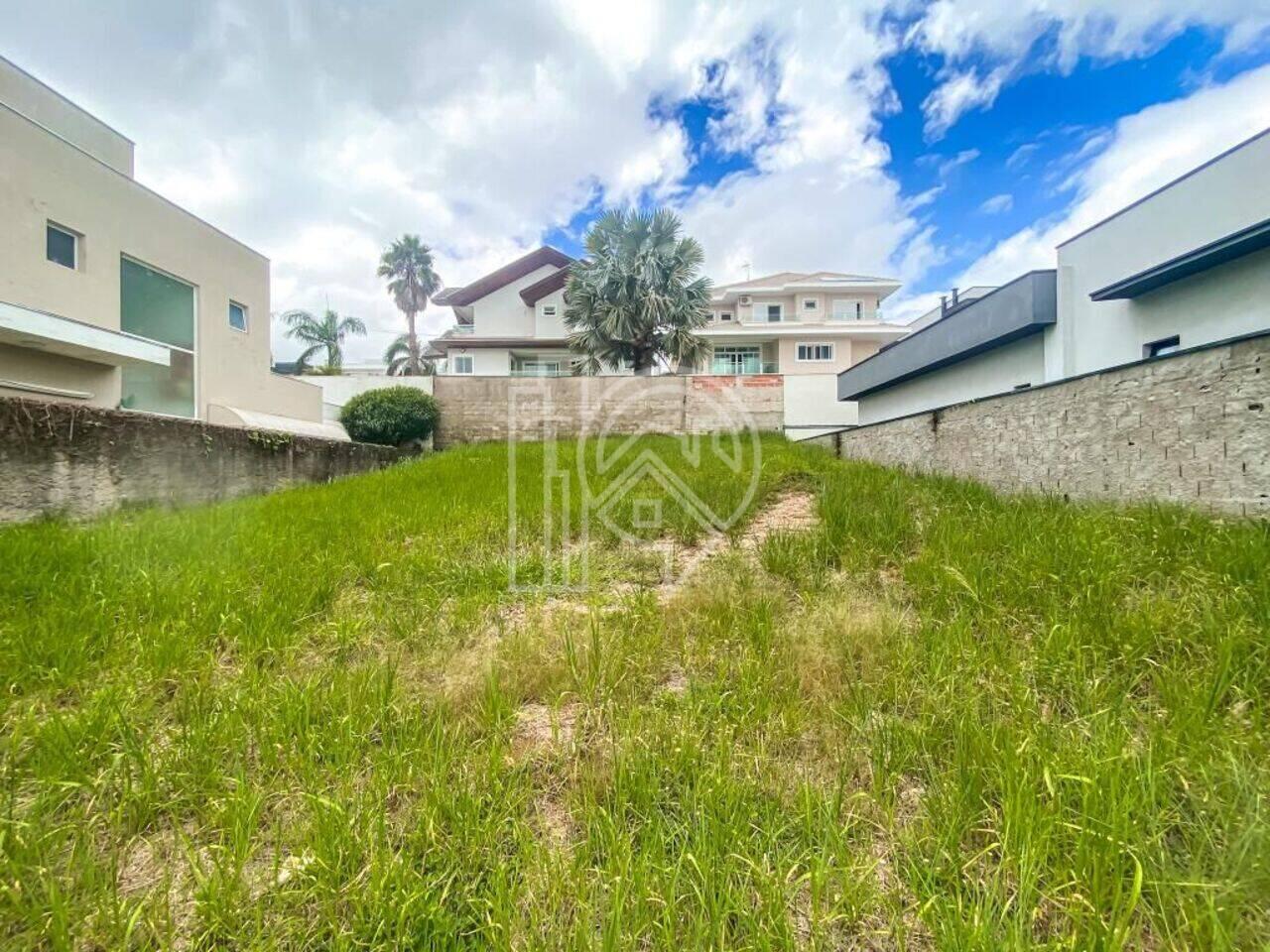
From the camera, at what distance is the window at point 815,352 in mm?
29062

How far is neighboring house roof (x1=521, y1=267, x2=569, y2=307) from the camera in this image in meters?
25.9

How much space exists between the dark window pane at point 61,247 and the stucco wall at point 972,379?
51.1 feet

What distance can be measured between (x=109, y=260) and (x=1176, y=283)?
17606 mm

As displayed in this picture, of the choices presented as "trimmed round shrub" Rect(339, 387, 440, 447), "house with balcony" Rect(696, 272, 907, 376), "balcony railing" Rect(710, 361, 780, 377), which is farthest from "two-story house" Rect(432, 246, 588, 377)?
"trimmed round shrub" Rect(339, 387, 440, 447)

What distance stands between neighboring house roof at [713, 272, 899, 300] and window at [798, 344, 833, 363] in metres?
3.98

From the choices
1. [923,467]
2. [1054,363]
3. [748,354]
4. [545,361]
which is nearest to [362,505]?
[923,467]

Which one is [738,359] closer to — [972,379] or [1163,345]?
[972,379]

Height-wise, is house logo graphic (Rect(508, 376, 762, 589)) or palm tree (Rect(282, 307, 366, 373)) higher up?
palm tree (Rect(282, 307, 366, 373))

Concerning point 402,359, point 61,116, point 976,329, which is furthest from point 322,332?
point 976,329

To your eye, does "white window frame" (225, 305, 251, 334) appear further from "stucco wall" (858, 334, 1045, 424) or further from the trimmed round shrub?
"stucco wall" (858, 334, 1045, 424)

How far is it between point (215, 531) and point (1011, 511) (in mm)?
6907

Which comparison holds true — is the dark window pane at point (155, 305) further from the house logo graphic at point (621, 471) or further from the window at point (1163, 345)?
the window at point (1163, 345)

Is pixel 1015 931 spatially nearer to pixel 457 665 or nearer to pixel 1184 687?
pixel 1184 687

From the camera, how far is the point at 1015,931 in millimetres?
1043
